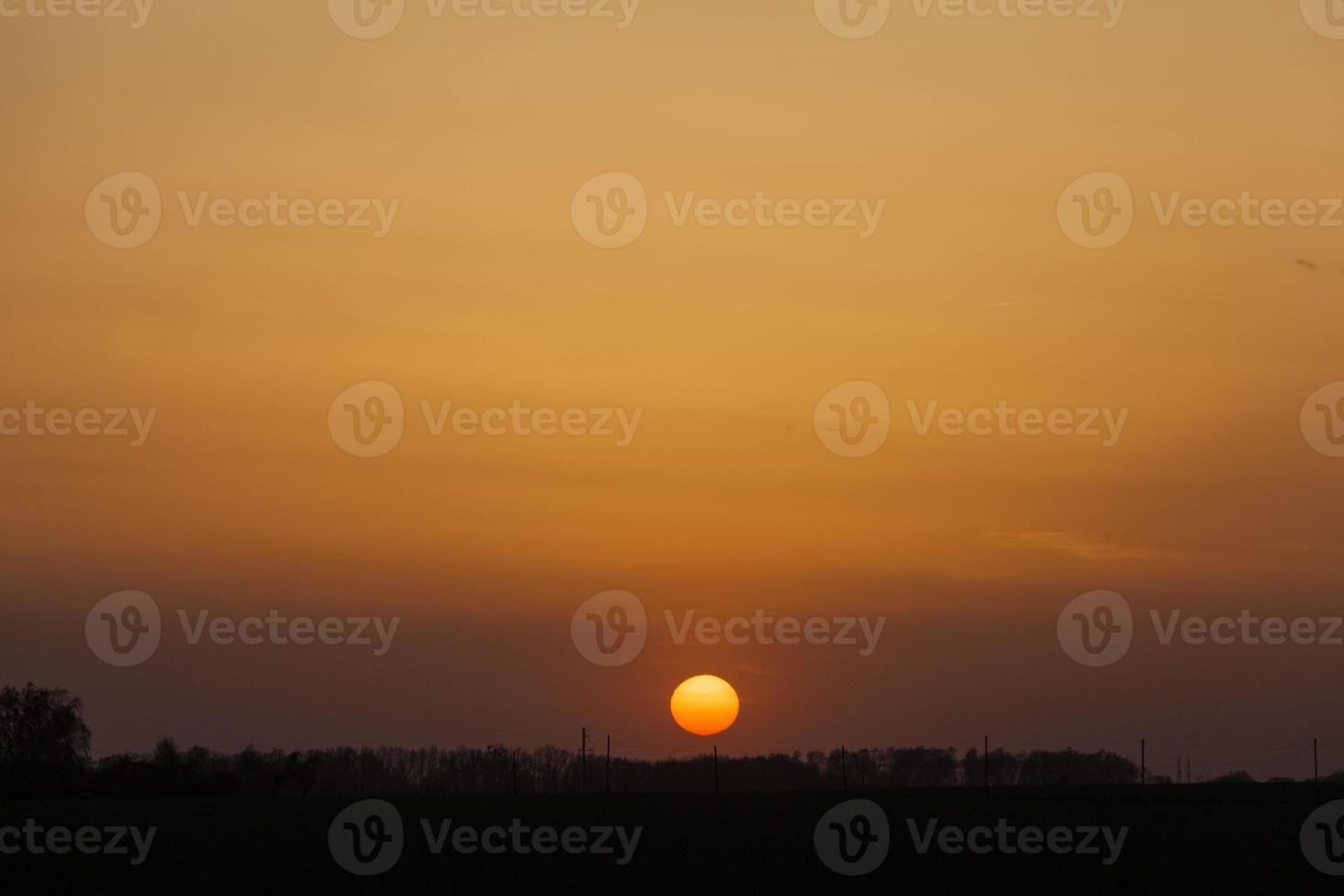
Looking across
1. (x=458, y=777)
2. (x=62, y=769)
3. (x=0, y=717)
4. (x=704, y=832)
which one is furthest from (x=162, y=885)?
(x=458, y=777)

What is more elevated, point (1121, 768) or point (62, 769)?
point (1121, 768)

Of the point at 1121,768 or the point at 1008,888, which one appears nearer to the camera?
the point at 1008,888

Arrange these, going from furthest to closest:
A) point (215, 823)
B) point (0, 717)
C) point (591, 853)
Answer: point (0, 717), point (215, 823), point (591, 853)

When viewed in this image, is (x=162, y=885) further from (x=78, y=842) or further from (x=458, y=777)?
(x=458, y=777)

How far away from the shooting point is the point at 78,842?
33156 mm

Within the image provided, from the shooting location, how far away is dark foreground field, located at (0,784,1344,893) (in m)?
26.5

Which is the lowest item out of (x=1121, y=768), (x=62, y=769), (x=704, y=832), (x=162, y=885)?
(x=162, y=885)

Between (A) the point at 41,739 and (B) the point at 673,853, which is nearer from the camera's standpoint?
(B) the point at 673,853

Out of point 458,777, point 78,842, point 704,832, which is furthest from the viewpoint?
point 458,777

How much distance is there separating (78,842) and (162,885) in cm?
838

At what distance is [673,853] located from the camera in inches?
1238

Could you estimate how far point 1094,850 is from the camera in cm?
3225

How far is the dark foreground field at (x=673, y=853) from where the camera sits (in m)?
26.5

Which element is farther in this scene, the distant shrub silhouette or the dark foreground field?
the distant shrub silhouette
